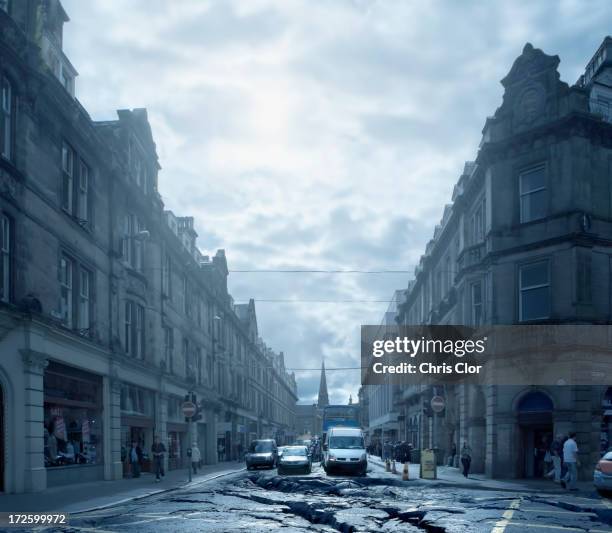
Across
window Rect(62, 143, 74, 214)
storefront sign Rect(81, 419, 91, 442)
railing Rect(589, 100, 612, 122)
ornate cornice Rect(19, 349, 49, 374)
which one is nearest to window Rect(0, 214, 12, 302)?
ornate cornice Rect(19, 349, 49, 374)

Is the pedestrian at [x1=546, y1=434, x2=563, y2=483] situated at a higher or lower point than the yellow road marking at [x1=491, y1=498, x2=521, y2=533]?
lower

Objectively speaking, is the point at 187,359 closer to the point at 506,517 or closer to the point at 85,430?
the point at 85,430

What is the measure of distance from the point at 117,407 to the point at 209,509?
1390 centimetres

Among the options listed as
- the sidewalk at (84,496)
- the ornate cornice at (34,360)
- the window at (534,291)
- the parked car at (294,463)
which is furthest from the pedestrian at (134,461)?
the window at (534,291)

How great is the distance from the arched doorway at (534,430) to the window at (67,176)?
59.0ft

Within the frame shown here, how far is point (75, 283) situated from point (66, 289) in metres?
0.80

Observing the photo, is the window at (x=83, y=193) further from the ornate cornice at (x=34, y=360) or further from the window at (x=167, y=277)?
the window at (x=167, y=277)

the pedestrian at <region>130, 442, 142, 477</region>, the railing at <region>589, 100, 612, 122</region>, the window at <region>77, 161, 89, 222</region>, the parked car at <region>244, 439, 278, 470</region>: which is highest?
the railing at <region>589, 100, 612, 122</region>

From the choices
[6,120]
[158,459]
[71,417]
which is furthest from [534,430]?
[6,120]

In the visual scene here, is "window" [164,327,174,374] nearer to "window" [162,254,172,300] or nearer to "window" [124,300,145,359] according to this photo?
"window" [162,254,172,300]

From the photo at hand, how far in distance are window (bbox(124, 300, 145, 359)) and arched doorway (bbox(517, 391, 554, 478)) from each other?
15.9 m

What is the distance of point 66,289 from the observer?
24938mm

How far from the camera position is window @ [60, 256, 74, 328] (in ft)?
79.9

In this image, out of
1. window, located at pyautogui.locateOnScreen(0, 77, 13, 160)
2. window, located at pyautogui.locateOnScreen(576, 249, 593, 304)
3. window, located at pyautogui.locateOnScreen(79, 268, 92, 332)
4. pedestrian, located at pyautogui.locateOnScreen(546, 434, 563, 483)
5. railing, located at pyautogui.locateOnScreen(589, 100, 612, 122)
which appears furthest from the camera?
railing, located at pyautogui.locateOnScreen(589, 100, 612, 122)
